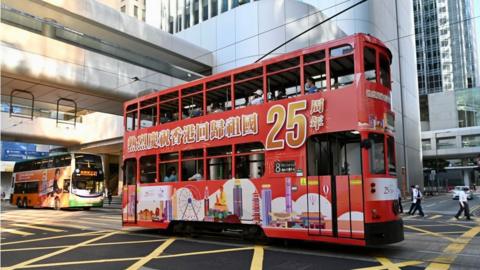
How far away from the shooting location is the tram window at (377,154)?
337 inches

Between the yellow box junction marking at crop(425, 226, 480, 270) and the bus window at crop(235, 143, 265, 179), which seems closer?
the yellow box junction marking at crop(425, 226, 480, 270)

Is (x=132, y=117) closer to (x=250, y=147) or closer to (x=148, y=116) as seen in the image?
(x=148, y=116)

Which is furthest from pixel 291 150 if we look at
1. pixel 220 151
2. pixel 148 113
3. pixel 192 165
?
pixel 148 113

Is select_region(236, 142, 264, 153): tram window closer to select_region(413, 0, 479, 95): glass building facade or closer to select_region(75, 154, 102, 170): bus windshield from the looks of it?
select_region(75, 154, 102, 170): bus windshield

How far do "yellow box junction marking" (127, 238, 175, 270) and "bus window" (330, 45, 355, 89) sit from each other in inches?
209

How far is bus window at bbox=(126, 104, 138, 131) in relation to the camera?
45.5ft

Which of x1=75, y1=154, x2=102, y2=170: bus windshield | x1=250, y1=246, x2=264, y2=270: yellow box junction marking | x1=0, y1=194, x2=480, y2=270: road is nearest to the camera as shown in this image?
x1=250, y1=246, x2=264, y2=270: yellow box junction marking

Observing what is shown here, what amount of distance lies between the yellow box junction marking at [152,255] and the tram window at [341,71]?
17.4 feet

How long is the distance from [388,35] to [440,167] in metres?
34.0

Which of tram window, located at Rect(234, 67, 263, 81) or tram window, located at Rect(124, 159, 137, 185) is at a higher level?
tram window, located at Rect(234, 67, 263, 81)

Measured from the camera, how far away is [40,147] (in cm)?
5812

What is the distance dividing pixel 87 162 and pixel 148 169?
658 inches

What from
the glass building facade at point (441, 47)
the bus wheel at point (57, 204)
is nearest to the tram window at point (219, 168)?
the bus wheel at point (57, 204)

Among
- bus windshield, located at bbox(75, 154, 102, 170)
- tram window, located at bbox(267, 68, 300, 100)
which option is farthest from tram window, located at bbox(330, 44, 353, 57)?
bus windshield, located at bbox(75, 154, 102, 170)
